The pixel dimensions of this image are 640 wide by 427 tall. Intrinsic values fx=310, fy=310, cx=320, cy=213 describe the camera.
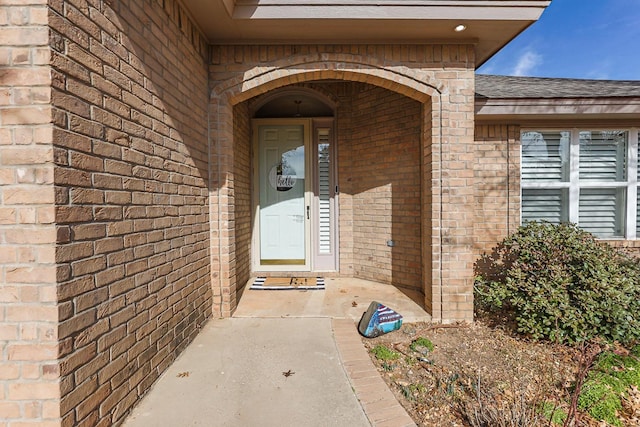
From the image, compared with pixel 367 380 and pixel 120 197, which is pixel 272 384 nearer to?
pixel 367 380

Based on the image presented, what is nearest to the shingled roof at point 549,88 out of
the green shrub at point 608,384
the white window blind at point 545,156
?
the white window blind at point 545,156

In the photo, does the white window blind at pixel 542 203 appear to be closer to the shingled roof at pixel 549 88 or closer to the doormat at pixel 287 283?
the shingled roof at pixel 549 88

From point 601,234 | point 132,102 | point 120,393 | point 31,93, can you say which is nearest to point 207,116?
point 132,102

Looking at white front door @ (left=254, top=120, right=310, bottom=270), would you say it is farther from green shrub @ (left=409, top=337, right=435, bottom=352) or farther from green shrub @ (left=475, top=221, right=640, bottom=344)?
green shrub @ (left=475, top=221, right=640, bottom=344)

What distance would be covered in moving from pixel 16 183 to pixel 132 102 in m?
0.91

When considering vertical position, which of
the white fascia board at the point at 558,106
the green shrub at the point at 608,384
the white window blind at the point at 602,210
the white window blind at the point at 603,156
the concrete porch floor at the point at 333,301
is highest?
the white fascia board at the point at 558,106

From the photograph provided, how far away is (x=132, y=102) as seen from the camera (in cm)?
216

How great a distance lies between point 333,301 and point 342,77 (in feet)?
9.36

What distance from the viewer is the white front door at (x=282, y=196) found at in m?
5.47

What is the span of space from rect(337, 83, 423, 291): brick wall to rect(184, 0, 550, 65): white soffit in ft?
4.66

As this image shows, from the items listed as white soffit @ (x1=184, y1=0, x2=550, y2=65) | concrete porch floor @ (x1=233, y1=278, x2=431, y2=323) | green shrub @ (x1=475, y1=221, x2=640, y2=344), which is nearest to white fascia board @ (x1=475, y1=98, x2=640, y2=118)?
white soffit @ (x1=184, y1=0, x2=550, y2=65)

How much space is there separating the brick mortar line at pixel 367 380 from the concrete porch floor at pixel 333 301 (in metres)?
0.48

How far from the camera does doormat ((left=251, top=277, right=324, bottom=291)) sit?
189 inches

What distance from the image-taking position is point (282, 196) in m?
5.53
